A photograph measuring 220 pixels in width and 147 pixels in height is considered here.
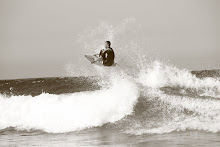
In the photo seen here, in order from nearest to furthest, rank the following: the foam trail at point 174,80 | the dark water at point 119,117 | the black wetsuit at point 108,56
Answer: the dark water at point 119,117
the black wetsuit at point 108,56
the foam trail at point 174,80

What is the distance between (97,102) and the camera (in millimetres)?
14805

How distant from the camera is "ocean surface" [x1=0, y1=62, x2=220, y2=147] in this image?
10.7 meters

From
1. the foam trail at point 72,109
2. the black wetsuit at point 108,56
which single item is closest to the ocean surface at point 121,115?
the foam trail at point 72,109

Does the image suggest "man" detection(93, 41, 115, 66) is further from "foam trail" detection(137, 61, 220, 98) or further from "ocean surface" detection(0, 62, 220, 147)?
"foam trail" detection(137, 61, 220, 98)

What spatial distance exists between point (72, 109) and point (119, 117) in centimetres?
251

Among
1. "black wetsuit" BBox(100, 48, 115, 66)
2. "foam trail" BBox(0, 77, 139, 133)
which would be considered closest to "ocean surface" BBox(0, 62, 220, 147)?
"foam trail" BBox(0, 77, 139, 133)

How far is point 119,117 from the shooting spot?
13477 millimetres

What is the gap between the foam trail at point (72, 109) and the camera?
13547 mm

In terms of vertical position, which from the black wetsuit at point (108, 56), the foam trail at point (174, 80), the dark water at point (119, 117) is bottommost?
the dark water at point (119, 117)

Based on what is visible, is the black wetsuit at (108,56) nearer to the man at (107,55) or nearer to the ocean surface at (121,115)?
the man at (107,55)

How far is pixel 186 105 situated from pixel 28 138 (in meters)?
6.15

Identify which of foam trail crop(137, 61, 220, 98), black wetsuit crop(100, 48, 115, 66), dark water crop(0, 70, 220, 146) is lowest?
dark water crop(0, 70, 220, 146)

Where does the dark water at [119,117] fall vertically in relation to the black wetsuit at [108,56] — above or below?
below

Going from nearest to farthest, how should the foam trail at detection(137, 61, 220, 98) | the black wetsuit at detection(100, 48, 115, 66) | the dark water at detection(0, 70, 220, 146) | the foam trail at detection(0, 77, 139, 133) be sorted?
the dark water at detection(0, 70, 220, 146), the foam trail at detection(0, 77, 139, 133), the black wetsuit at detection(100, 48, 115, 66), the foam trail at detection(137, 61, 220, 98)
